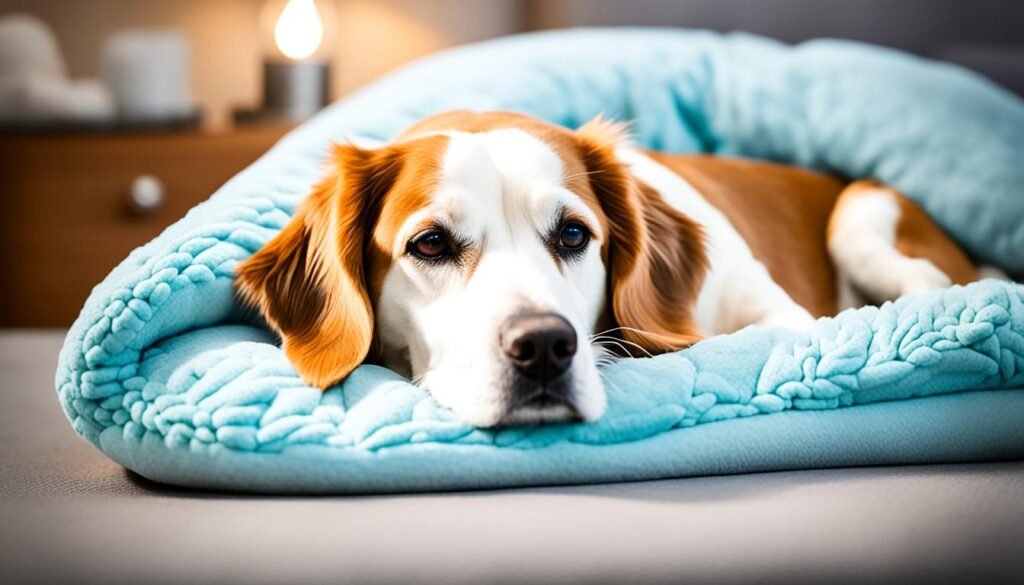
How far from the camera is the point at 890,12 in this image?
3152mm

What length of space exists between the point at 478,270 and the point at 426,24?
2.48m

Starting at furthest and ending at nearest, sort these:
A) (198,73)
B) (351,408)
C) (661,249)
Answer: (198,73) → (661,249) → (351,408)

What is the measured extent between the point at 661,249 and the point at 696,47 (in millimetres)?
1019

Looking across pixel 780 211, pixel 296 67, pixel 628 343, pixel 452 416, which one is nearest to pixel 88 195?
pixel 296 67

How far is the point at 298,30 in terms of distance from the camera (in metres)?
3.43

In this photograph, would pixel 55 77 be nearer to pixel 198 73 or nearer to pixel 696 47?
pixel 198 73

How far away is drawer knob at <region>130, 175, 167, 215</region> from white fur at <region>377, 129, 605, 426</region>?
1.80 meters

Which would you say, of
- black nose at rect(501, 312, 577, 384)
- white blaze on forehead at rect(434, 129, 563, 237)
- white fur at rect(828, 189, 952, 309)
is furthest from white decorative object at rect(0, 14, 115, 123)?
black nose at rect(501, 312, 577, 384)

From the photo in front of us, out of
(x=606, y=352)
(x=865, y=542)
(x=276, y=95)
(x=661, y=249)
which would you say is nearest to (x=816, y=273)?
(x=661, y=249)

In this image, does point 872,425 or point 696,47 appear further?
point 696,47

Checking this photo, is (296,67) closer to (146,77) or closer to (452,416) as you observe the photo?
(146,77)

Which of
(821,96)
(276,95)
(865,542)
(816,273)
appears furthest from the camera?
(276,95)

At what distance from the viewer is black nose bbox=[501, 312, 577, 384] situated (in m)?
1.29

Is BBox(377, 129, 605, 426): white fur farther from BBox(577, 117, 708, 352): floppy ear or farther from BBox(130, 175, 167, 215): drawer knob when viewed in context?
BBox(130, 175, 167, 215): drawer knob
